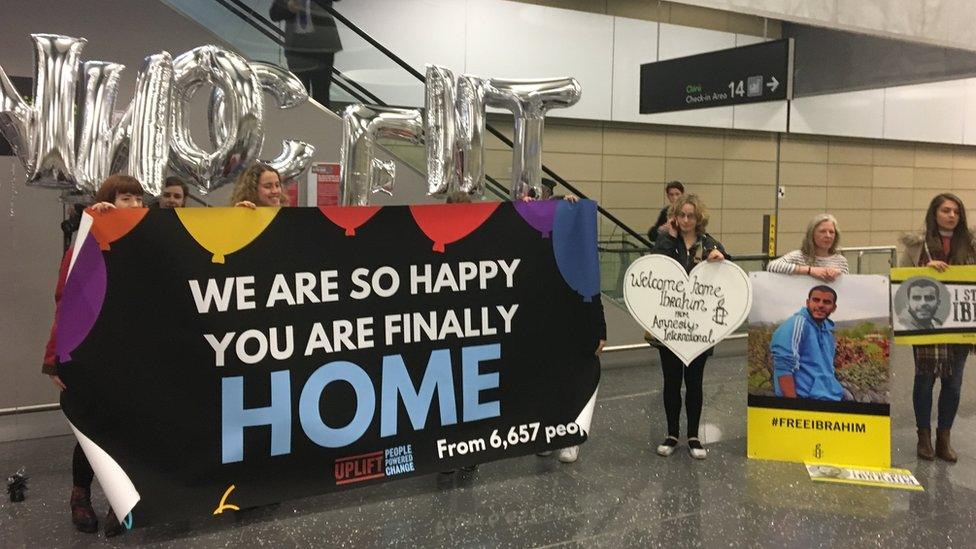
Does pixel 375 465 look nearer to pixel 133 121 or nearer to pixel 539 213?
pixel 539 213

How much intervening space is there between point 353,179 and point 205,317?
2.87 feet

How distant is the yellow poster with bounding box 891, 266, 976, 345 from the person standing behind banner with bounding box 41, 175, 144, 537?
3.55 m

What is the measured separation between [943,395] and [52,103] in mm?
4200

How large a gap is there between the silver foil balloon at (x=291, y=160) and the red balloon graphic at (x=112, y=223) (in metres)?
0.76

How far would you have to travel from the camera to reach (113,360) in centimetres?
253

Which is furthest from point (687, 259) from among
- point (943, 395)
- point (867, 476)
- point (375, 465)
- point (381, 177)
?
point (375, 465)

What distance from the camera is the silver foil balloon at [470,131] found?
10.5ft

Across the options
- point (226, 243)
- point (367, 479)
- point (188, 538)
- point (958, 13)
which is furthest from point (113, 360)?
point (958, 13)

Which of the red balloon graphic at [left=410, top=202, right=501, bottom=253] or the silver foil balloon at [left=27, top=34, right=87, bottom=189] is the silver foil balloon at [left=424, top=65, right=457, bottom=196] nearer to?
the red balloon graphic at [left=410, top=202, right=501, bottom=253]

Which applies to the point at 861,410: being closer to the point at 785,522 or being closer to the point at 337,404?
the point at 785,522

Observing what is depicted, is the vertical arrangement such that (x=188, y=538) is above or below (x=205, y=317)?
below

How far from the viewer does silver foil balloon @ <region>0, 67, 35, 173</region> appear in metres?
2.54

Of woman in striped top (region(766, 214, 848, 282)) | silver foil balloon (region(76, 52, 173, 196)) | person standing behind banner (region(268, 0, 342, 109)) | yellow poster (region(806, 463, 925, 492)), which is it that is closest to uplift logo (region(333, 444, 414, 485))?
silver foil balloon (region(76, 52, 173, 196))

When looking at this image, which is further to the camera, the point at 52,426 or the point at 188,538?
the point at 52,426
